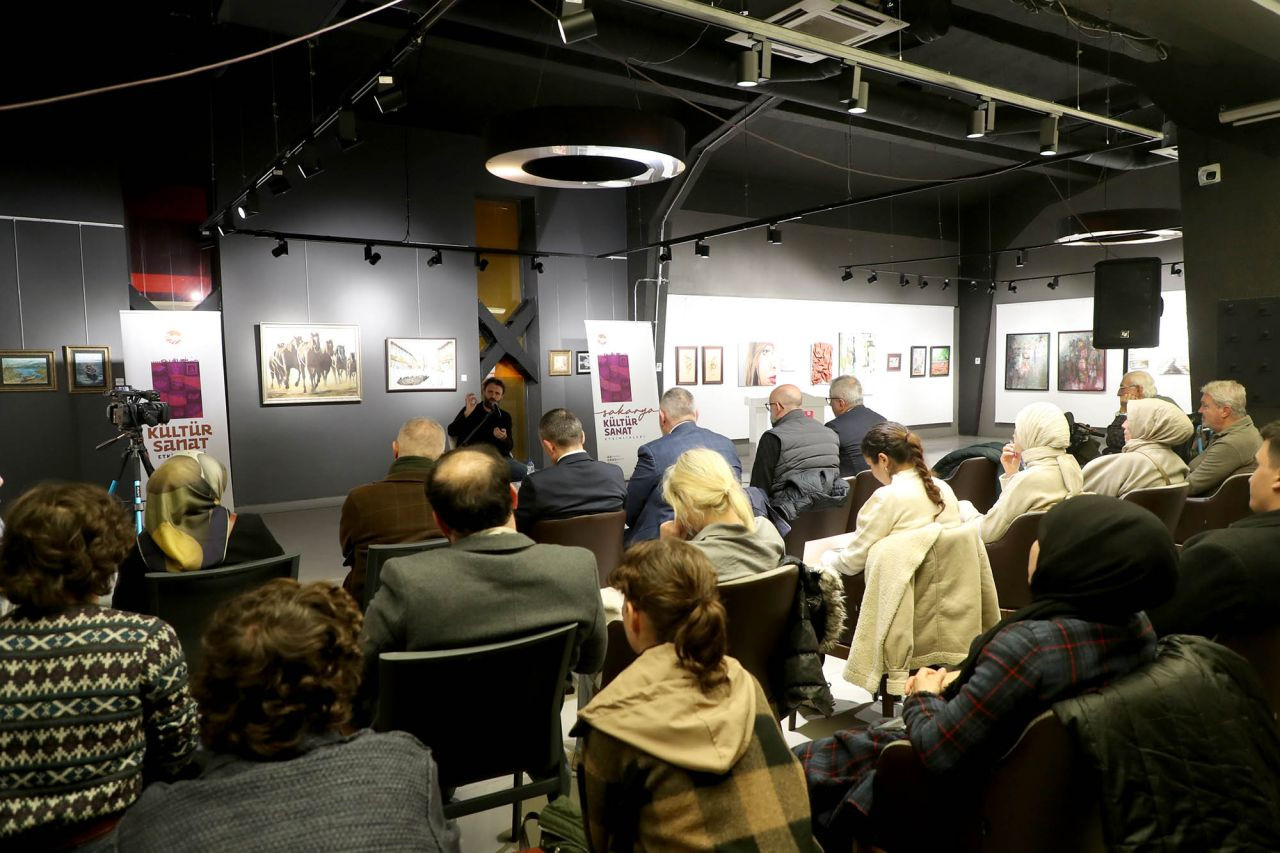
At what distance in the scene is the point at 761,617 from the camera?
2527 mm

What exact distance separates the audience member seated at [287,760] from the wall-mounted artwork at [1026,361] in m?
16.5

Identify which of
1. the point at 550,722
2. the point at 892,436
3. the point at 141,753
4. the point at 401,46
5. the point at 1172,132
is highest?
the point at 1172,132

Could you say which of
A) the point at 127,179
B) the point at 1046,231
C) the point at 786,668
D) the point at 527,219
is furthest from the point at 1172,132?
the point at 127,179

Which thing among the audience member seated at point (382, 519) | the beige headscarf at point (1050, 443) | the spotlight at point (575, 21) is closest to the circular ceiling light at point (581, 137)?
the spotlight at point (575, 21)

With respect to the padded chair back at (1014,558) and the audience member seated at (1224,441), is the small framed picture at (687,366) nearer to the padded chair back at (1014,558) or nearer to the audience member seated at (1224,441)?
the audience member seated at (1224,441)

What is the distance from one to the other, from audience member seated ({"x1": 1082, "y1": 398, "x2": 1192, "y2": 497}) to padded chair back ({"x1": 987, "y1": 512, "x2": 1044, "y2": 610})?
3.31ft

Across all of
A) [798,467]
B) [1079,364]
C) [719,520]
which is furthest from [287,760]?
[1079,364]

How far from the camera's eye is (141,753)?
5.53 feet

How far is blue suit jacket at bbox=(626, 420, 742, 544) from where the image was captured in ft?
14.0

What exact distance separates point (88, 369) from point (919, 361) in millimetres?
14053

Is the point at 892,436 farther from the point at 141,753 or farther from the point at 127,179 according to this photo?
the point at 127,179

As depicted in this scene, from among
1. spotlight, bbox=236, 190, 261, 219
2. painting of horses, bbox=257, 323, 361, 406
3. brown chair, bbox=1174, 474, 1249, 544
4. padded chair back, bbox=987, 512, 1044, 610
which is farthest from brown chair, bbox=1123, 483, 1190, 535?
painting of horses, bbox=257, 323, 361, 406

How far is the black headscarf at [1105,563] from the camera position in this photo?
1.66 m

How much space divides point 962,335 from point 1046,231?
2.70 m
